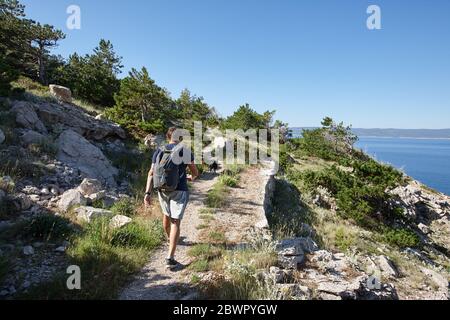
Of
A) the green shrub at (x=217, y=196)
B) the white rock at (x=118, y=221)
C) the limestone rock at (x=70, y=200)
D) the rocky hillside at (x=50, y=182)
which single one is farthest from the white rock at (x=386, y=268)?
the limestone rock at (x=70, y=200)

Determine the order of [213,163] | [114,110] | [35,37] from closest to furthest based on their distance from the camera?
[213,163] < [114,110] < [35,37]

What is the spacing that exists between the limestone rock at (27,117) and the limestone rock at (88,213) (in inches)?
239

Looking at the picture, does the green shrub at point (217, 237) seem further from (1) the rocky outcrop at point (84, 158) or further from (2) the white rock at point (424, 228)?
(2) the white rock at point (424, 228)

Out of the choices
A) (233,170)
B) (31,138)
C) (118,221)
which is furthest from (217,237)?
(233,170)

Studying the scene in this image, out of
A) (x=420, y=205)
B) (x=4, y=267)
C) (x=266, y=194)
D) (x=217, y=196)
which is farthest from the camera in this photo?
(x=420, y=205)

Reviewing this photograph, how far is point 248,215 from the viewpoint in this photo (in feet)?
30.8

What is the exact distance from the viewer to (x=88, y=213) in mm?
6969

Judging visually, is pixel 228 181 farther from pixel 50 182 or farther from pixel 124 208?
pixel 50 182

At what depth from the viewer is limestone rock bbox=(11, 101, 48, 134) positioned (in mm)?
11250

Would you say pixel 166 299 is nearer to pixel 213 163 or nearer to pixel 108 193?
pixel 108 193

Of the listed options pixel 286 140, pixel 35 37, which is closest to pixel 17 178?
pixel 35 37

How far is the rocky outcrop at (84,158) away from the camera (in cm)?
1021

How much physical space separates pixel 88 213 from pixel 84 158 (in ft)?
15.0
